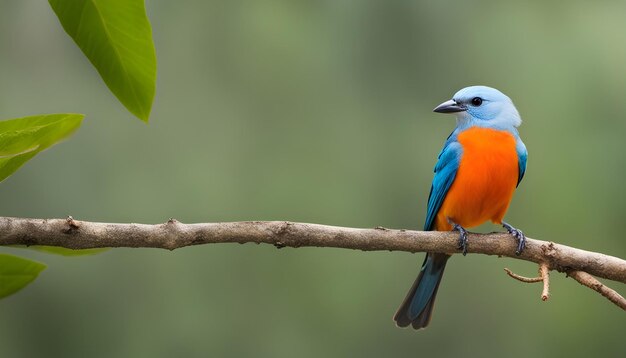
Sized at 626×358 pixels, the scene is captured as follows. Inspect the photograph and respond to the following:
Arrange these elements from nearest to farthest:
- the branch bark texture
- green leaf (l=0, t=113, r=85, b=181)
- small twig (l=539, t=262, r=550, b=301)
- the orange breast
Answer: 1. green leaf (l=0, t=113, r=85, b=181)
2. the branch bark texture
3. small twig (l=539, t=262, r=550, b=301)
4. the orange breast

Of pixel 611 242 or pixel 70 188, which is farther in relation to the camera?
pixel 611 242

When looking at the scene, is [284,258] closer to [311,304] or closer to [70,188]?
[311,304]

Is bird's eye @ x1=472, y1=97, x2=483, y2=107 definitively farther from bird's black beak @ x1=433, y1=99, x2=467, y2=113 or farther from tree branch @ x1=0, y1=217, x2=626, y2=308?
tree branch @ x1=0, y1=217, x2=626, y2=308

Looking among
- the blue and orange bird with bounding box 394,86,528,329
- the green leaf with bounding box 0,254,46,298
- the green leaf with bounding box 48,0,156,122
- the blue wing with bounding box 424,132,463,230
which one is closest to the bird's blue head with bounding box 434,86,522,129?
the blue and orange bird with bounding box 394,86,528,329

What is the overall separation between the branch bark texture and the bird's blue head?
0.73 metres

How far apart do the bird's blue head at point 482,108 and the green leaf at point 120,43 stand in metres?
1.68

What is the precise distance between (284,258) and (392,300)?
2.13 ft

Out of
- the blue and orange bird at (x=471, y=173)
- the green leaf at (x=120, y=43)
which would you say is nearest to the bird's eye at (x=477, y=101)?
the blue and orange bird at (x=471, y=173)

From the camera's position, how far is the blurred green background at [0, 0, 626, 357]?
406cm

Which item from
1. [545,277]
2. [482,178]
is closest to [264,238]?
[545,277]

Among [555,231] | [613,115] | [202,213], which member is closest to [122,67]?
[202,213]

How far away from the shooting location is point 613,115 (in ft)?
14.5

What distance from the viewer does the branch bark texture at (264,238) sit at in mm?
1539

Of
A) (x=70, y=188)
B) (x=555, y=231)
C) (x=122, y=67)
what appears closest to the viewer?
(x=122, y=67)
